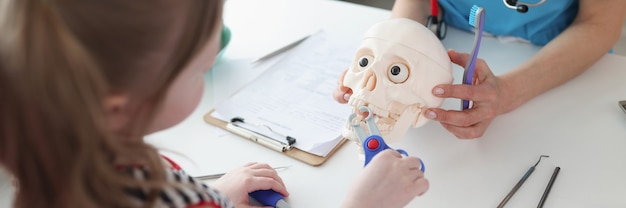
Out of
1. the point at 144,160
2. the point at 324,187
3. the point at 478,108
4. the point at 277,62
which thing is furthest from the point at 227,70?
the point at 144,160

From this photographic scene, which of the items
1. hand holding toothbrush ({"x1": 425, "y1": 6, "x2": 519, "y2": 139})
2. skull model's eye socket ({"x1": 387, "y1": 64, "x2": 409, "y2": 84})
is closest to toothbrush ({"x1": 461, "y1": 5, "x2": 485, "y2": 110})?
hand holding toothbrush ({"x1": 425, "y1": 6, "x2": 519, "y2": 139})

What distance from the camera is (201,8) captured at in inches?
23.0

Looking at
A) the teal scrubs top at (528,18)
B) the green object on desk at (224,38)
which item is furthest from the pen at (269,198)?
the teal scrubs top at (528,18)

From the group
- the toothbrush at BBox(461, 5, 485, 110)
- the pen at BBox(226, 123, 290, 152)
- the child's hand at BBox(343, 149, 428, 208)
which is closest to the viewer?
the child's hand at BBox(343, 149, 428, 208)

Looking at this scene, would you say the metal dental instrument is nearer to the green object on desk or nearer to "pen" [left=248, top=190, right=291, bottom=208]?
"pen" [left=248, top=190, right=291, bottom=208]

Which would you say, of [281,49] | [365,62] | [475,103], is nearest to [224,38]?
[281,49]

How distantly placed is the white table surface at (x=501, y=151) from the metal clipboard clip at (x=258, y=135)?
0.01 meters

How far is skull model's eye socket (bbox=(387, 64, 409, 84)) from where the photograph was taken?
35.4 inches

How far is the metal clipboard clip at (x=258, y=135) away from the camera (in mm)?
1005

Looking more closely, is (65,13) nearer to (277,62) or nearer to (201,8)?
(201,8)

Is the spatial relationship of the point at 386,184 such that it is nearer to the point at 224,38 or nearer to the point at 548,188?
the point at 548,188

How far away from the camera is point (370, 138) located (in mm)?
854

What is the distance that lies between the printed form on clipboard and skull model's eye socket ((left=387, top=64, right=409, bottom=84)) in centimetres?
16

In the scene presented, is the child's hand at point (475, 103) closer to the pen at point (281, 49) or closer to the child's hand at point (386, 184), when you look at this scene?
the child's hand at point (386, 184)
